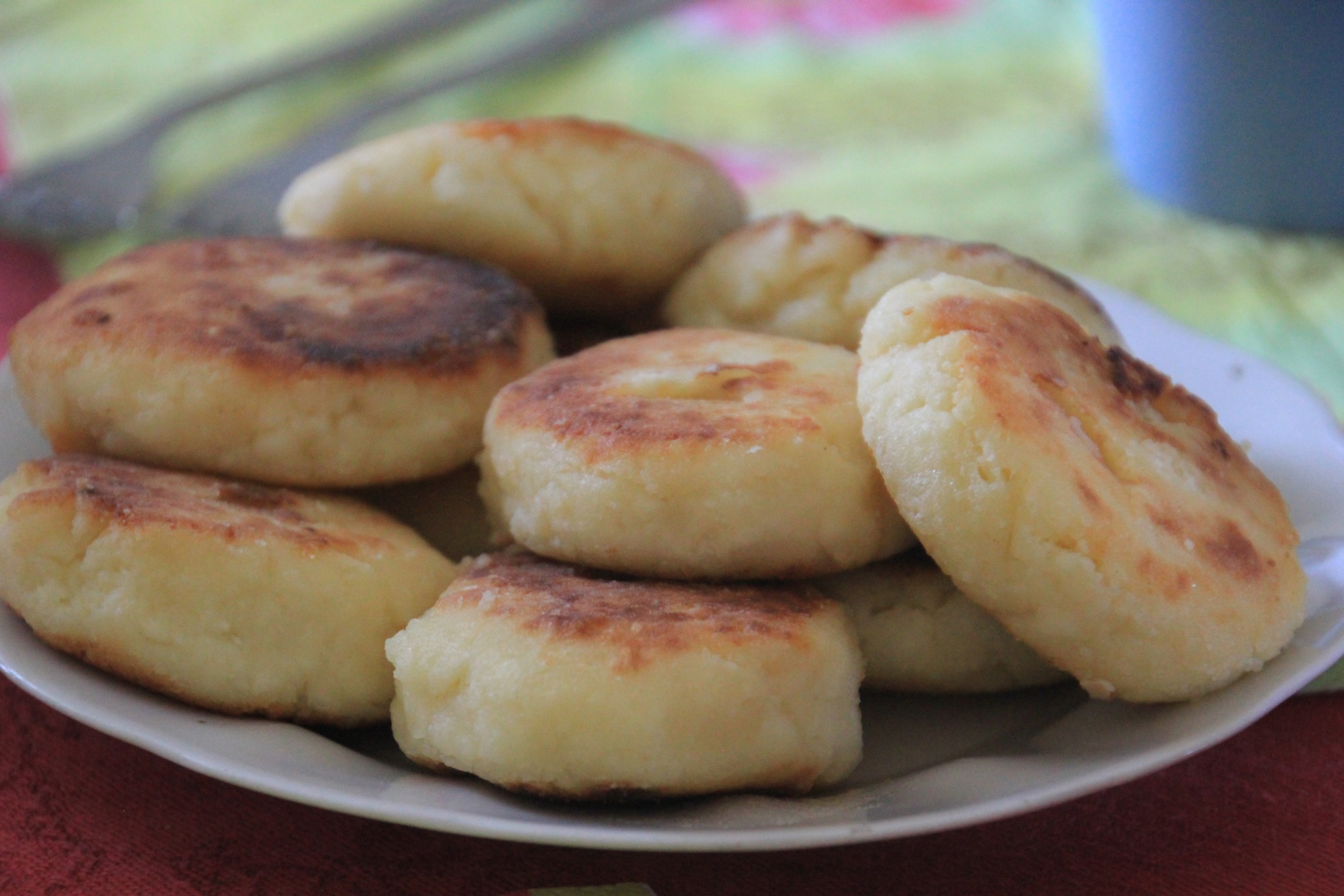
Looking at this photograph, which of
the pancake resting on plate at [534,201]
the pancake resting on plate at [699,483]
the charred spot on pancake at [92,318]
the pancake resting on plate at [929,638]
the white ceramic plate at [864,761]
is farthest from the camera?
the pancake resting on plate at [534,201]

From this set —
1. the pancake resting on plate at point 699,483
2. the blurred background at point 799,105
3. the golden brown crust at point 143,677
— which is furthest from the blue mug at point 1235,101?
the golden brown crust at point 143,677

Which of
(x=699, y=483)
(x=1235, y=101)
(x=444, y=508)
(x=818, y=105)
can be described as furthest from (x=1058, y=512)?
(x=818, y=105)

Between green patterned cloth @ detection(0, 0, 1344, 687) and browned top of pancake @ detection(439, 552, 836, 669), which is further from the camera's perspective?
green patterned cloth @ detection(0, 0, 1344, 687)

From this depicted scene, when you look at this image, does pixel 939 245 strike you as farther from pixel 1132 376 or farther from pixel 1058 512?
pixel 1058 512

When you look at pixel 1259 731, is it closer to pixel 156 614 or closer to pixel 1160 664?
pixel 1160 664

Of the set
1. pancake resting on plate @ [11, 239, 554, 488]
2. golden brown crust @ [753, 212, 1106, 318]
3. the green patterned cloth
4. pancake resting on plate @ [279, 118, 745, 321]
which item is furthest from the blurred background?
pancake resting on plate @ [11, 239, 554, 488]

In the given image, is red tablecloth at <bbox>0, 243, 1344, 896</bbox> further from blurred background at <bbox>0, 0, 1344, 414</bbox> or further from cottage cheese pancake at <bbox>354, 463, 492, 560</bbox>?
blurred background at <bbox>0, 0, 1344, 414</bbox>

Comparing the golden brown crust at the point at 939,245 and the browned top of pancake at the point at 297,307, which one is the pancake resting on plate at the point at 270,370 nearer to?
the browned top of pancake at the point at 297,307
